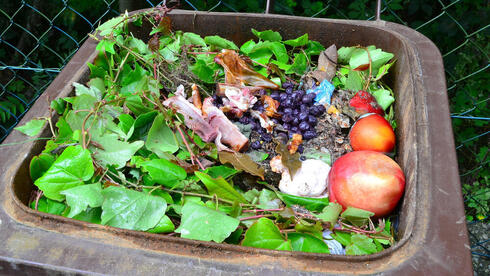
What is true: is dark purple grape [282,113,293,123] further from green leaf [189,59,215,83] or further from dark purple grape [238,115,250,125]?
green leaf [189,59,215,83]

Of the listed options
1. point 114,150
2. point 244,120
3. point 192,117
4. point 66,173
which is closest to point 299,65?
point 244,120

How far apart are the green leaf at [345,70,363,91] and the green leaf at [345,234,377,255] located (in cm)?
54

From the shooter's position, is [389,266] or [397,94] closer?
[389,266]

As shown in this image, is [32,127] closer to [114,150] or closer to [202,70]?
[114,150]

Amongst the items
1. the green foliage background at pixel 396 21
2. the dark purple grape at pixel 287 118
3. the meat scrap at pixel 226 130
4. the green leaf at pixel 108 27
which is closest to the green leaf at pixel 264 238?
the meat scrap at pixel 226 130

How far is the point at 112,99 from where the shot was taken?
1123 mm

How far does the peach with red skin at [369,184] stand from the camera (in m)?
0.90

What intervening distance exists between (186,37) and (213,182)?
2.13ft

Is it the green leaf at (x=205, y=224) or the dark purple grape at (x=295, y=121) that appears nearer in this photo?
the green leaf at (x=205, y=224)

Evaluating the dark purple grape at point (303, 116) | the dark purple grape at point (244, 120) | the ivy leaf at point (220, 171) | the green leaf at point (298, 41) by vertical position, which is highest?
the green leaf at point (298, 41)

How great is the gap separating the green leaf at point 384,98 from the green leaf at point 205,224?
0.63m

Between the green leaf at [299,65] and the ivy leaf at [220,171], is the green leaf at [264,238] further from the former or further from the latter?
the green leaf at [299,65]

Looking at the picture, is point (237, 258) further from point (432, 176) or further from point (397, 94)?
point (397, 94)

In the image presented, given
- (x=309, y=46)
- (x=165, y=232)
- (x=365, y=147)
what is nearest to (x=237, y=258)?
(x=165, y=232)
